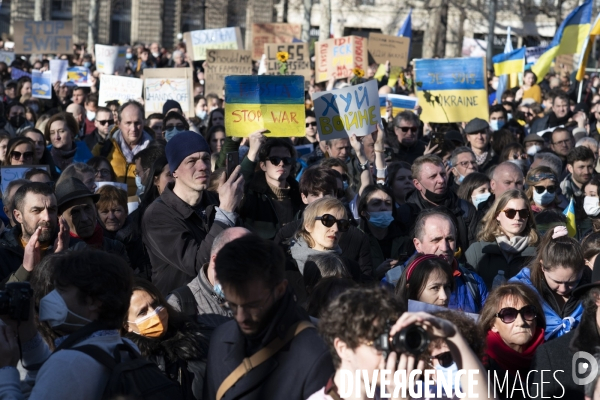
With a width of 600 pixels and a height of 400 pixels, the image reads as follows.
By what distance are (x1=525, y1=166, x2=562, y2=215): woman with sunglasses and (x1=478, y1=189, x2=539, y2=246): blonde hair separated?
4.29 feet

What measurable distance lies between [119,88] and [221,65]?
173 centimetres

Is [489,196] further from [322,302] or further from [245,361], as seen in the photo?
[245,361]

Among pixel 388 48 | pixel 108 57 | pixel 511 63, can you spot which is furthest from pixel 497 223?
pixel 108 57

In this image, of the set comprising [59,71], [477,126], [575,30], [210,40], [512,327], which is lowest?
[512,327]

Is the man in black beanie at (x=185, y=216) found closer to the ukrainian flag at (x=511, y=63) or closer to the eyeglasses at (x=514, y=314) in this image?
the eyeglasses at (x=514, y=314)

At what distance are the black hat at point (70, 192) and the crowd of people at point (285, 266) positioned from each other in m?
0.02

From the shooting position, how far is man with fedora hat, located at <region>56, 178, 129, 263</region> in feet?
18.7

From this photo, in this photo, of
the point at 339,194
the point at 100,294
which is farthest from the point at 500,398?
the point at 339,194

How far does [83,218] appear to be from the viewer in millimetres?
5715

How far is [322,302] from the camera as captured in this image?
13.5 ft

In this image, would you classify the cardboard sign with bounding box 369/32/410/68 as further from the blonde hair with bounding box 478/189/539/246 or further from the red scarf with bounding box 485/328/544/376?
the red scarf with bounding box 485/328/544/376

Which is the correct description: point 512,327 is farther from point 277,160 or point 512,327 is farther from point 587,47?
point 587,47

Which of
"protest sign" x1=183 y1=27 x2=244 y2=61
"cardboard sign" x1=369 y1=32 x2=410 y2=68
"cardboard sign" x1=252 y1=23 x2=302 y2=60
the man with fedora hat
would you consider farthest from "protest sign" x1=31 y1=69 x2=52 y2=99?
the man with fedora hat

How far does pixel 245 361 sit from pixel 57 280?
71 cm
